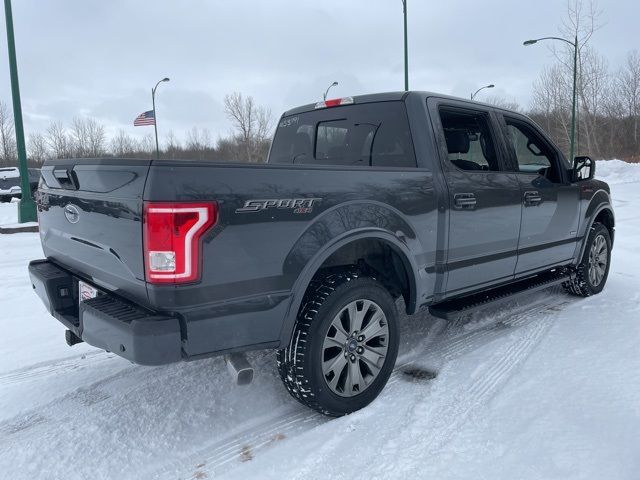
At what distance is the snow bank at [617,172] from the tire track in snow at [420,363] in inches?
811

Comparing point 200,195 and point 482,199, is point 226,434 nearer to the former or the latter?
point 200,195

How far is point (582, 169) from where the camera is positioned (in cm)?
493

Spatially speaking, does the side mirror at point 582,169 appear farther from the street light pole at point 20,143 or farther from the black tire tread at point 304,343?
the street light pole at point 20,143

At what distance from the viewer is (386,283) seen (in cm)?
345

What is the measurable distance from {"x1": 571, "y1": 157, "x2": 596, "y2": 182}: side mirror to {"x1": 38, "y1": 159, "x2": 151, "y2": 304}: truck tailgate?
399cm

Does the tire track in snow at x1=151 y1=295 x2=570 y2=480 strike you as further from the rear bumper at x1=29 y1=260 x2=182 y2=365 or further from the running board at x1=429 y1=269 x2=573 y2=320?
the rear bumper at x1=29 y1=260 x2=182 y2=365

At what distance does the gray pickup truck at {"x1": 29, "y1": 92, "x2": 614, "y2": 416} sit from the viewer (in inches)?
90.2

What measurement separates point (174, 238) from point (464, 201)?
2101 millimetres

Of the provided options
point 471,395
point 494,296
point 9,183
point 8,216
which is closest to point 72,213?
point 471,395

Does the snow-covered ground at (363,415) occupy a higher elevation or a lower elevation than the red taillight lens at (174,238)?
lower

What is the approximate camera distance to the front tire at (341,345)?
2764 mm

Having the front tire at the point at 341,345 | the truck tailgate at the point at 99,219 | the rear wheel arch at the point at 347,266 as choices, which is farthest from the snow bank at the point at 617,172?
the truck tailgate at the point at 99,219

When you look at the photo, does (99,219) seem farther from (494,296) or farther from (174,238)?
(494,296)

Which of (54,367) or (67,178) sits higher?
(67,178)
